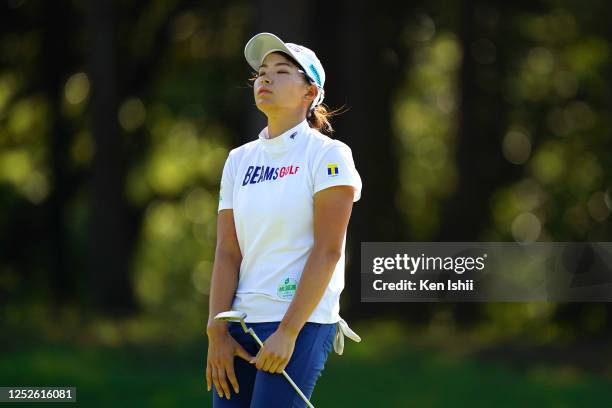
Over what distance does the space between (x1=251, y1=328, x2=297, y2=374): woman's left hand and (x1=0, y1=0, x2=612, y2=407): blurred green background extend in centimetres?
513

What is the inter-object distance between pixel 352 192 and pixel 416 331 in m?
9.51

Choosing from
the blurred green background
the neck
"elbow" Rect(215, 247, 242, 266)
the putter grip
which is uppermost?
the blurred green background

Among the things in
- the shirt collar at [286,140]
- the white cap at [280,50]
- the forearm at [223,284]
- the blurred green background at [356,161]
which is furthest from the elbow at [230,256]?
the blurred green background at [356,161]

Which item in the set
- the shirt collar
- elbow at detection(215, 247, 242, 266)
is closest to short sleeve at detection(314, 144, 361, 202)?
the shirt collar

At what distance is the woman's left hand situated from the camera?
3.45 meters

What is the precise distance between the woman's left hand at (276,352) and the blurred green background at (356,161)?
513 cm

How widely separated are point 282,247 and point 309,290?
19 centimetres

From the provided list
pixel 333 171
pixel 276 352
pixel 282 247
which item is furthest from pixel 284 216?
pixel 276 352

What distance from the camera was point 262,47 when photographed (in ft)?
12.2

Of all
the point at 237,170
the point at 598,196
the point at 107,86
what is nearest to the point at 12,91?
the point at 107,86

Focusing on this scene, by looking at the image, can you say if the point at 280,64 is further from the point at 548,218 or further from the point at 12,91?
the point at 12,91

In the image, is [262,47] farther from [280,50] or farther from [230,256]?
[230,256]

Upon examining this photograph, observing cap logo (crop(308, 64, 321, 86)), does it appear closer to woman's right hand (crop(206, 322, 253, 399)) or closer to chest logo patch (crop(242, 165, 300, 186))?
chest logo patch (crop(242, 165, 300, 186))

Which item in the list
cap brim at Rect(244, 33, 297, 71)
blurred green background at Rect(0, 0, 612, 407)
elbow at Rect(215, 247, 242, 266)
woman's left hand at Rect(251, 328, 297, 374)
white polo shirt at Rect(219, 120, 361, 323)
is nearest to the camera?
woman's left hand at Rect(251, 328, 297, 374)
